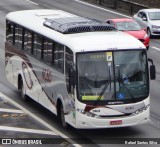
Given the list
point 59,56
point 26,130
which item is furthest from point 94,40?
point 26,130

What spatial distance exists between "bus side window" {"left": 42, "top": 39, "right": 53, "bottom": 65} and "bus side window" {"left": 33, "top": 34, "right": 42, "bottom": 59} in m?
0.42

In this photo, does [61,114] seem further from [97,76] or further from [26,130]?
[97,76]

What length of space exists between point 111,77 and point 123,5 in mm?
34409

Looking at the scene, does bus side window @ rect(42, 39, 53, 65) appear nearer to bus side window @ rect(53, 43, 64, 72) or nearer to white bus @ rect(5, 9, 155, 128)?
white bus @ rect(5, 9, 155, 128)

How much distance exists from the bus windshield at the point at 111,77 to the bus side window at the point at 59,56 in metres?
1.23

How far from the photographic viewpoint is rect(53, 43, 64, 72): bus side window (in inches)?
770

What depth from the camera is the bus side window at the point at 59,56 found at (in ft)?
64.1

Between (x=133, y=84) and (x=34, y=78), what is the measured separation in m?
4.83

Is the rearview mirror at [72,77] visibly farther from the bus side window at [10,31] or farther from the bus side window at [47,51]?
the bus side window at [10,31]

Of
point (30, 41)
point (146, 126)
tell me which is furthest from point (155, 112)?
point (30, 41)

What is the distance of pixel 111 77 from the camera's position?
18500 mm

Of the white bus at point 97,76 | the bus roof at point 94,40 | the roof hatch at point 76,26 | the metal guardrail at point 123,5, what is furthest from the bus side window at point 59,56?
the metal guardrail at point 123,5

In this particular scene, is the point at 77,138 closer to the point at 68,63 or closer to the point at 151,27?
the point at 68,63

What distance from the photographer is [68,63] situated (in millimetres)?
18984
